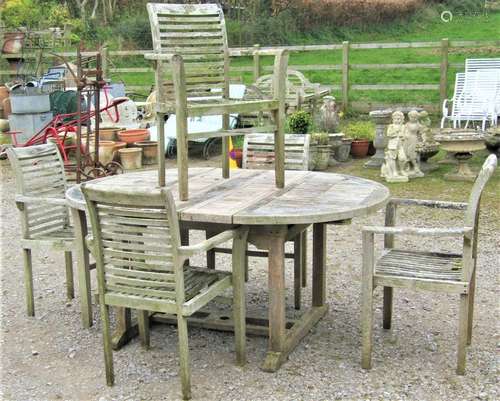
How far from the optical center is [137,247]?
2.90 metres

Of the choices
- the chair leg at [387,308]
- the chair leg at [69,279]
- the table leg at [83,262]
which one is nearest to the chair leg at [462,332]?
the chair leg at [387,308]

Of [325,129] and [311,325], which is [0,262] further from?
[325,129]

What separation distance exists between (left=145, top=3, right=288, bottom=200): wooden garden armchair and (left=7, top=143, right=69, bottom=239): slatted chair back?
914 mm

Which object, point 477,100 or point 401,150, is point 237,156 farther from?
point 477,100

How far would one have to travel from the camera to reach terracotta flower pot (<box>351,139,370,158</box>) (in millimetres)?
9289

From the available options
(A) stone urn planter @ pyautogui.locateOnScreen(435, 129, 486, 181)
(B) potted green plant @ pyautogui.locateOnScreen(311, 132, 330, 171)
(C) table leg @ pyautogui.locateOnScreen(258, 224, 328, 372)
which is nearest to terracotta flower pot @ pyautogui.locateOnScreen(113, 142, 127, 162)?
(B) potted green plant @ pyautogui.locateOnScreen(311, 132, 330, 171)

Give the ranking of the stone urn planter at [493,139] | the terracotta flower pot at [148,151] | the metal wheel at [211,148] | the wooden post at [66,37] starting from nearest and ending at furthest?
1. the stone urn planter at [493,139]
2. the terracotta flower pot at [148,151]
3. the metal wheel at [211,148]
4. the wooden post at [66,37]

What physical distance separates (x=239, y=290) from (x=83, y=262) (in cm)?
103

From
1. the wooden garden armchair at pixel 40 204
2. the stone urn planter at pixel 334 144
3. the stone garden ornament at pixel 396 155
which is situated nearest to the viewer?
the wooden garden armchair at pixel 40 204

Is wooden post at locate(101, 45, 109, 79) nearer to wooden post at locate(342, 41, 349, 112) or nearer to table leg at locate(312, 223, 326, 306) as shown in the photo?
wooden post at locate(342, 41, 349, 112)

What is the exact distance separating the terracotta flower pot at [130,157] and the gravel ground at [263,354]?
14.3 feet

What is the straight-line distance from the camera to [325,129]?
9305 millimetres

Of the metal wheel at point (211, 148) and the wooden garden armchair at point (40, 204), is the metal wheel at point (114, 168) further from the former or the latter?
the wooden garden armchair at point (40, 204)

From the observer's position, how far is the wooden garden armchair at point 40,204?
3996 millimetres
